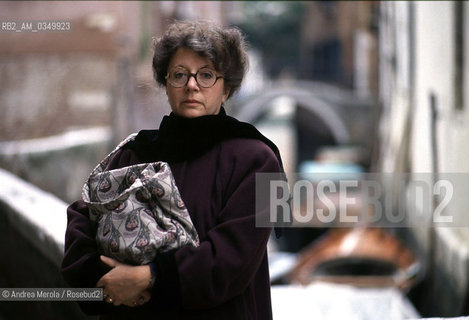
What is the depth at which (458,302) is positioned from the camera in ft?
18.9

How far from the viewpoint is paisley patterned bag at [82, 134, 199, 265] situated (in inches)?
48.3

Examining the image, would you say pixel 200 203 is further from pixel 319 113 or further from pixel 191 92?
pixel 319 113

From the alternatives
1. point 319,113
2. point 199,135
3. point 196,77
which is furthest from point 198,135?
point 319,113

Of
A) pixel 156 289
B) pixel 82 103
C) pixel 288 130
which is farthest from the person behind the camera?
pixel 288 130

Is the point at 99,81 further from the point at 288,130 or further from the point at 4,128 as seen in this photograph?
the point at 288,130

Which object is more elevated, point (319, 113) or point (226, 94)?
point (226, 94)

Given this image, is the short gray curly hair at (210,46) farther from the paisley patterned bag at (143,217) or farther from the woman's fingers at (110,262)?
the woman's fingers at (110,262)

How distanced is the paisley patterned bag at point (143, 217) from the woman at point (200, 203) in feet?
0.07

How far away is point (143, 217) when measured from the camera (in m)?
1.23

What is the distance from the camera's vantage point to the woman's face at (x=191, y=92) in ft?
4.33

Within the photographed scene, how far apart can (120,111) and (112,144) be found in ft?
6.52

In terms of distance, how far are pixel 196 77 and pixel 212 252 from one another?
1.09 ft

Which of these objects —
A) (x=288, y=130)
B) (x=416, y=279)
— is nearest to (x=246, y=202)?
(x=416, y=279)

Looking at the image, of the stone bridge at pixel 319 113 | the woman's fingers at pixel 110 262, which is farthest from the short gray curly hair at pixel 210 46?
the stone bridge at pixel 319 113
